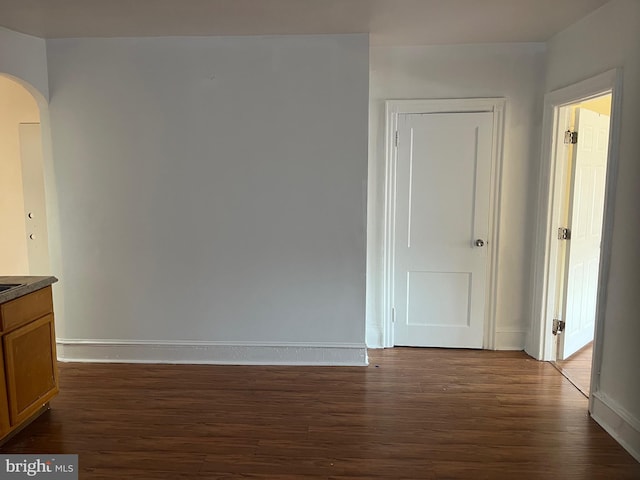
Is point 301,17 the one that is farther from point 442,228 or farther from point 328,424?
point 328,424

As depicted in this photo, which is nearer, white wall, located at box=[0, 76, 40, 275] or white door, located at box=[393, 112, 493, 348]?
white door, located at box=[393, 112, 493, 348]

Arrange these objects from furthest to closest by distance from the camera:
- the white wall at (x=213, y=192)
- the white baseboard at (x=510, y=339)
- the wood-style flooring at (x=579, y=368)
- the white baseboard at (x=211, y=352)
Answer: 1. the white baseboard at (x=510, y=339)
2. the white baseboard at (x=211, y=352)
3. the white wall at (x=213, y=192)
4. the wood-style flooring at (x=579, y=368)

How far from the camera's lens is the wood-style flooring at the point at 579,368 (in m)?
3.18

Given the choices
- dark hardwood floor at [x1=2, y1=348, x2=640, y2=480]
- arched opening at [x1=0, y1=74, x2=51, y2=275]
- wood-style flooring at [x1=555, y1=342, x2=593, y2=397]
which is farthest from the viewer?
arched opening at [x1=0, y1=74, x2=51, y2=275]

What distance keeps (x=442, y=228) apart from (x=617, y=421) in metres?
1.74

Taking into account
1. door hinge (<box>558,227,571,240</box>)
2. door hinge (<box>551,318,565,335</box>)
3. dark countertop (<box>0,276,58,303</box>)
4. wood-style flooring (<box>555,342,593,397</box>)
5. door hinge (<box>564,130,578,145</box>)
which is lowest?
wood-style flooring (<box>555,342,593,397</box>)

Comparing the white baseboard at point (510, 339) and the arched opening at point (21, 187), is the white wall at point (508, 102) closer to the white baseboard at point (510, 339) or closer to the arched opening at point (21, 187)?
the white baseboard at point (510, 339)

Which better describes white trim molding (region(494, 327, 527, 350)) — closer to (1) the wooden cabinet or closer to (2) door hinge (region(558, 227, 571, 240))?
(2) door hinge (region(558, 227, 571, 240))

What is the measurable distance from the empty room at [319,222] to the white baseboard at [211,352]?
0.7 inches

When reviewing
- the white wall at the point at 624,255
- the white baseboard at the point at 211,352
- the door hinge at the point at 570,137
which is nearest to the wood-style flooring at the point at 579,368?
the white wall at the point at 624,255

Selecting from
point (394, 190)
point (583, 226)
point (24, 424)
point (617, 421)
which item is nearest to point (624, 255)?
point (617, 421)

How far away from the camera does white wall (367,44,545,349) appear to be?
3529mm

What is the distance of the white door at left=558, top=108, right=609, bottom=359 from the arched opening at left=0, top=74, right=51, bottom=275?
13.6ft

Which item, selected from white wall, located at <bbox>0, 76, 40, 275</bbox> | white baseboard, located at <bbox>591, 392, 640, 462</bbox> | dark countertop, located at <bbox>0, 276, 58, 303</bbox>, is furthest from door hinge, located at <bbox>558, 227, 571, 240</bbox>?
white wall, located at <bbox>0, 76, 40, 275</bbox>
